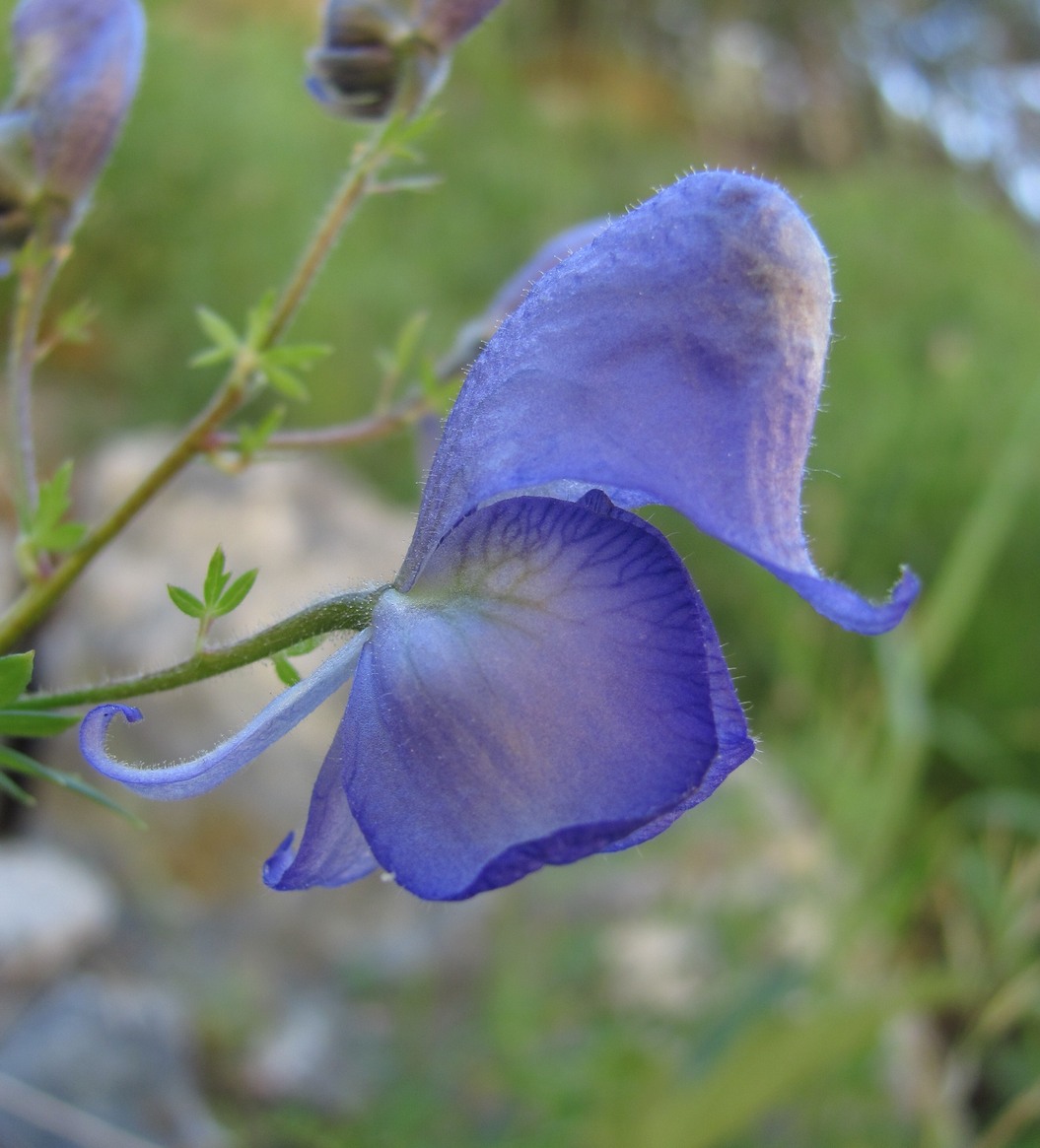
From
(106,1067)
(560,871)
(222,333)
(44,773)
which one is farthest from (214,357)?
(560,871)

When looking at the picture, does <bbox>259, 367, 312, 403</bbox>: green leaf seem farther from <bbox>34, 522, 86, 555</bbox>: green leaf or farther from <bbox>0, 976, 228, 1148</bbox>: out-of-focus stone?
<bbox>0, 976, 228, 1148</bbox>: out-of-focus stone

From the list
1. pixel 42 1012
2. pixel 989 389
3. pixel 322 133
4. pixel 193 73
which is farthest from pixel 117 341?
pixel 989 389

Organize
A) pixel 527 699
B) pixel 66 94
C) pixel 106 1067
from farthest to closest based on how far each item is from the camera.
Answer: pixel 106 1067 → pixel 66 94 → pixel 527 699

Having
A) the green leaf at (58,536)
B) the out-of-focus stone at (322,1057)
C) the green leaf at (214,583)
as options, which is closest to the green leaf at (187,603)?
the green leaf at (214,583)

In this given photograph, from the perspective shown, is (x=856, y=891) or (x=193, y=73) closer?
(x=856, y=891)

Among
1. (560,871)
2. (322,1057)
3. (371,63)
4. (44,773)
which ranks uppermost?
(371,63)

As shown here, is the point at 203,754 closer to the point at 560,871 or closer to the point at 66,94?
the point at 66,94

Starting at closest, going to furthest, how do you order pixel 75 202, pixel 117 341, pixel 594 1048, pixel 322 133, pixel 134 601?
pixel 75 202 → pixel 594 1048 → pixel 134 601 → pixel 117 341 → pixel 322 133

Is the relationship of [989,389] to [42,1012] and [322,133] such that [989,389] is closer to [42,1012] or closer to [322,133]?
[322,133]

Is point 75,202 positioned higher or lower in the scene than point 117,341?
higher
